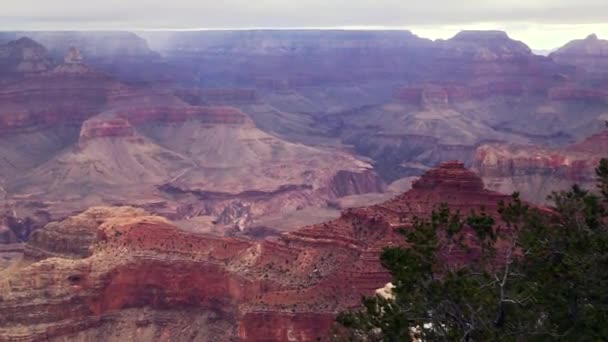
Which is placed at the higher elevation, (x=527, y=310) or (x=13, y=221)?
(x=527, y=310)

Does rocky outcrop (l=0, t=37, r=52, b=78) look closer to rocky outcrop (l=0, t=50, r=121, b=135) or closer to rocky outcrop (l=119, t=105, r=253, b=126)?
rocky outcrop (l=0, t=50, r=121, b=135)

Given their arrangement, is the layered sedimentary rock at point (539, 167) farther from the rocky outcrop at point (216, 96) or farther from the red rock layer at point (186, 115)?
the rocky outcrop at point (216, 96)

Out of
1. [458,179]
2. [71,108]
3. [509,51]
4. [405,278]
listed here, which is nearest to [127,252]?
[458,179]

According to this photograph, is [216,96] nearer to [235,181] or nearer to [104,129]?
[104,129]

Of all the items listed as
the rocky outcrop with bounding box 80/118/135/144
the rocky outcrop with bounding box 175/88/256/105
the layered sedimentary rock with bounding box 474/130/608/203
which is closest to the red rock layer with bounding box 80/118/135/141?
the rocky outcrop with bounding box 80/118/135/144

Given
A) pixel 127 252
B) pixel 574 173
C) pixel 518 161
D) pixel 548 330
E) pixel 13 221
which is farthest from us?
pixel 13 221

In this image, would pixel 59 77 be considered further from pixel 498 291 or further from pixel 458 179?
pixel 498 291

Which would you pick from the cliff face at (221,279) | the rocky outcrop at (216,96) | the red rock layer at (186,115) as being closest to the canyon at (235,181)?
the cliff face at (221,279)
